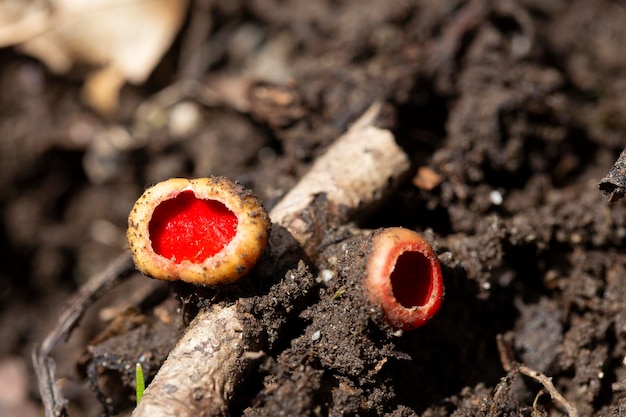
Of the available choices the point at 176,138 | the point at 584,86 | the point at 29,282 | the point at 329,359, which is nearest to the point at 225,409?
the point at 329,359

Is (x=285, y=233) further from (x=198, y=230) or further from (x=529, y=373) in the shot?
(x=529, y=373)

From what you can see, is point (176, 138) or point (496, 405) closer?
point (496, 405)

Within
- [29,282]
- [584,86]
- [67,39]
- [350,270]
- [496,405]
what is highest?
[67,39]

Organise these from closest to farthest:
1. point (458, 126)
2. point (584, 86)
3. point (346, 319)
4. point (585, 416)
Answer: point (346, 319) < point (585, 416) < point (458, 126) < point (584, 86)

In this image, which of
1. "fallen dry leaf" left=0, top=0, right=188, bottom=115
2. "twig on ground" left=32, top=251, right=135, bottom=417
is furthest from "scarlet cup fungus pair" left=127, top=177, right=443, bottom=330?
"fallen dry leaf" left=0, top=0, right=188, bottom=115

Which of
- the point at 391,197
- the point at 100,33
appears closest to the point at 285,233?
the point at 391,197

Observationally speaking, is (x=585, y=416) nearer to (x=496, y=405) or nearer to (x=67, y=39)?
(x=496, y=405)
